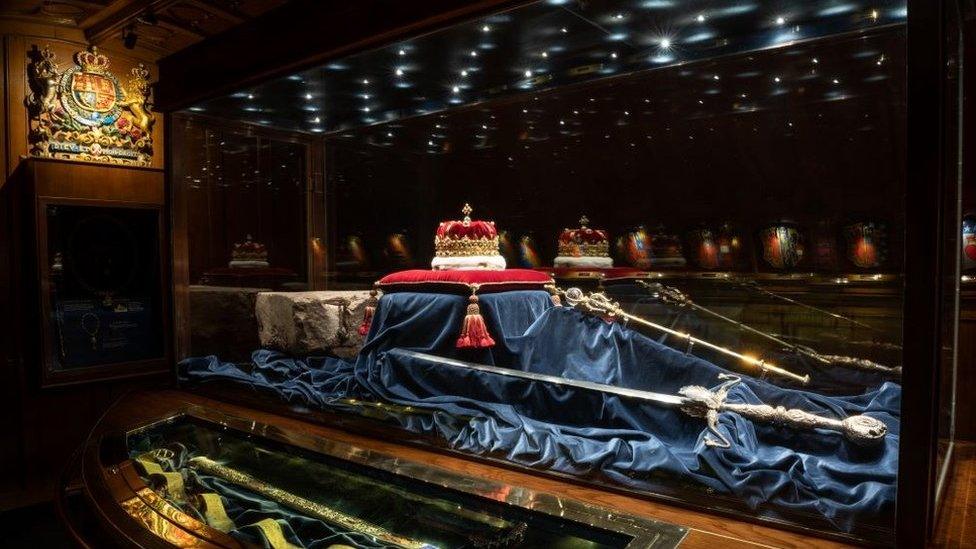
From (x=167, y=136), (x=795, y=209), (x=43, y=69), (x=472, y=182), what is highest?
(x=43, y=69)

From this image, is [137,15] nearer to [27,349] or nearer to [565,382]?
[27,349]

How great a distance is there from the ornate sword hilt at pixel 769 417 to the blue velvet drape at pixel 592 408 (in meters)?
0.03

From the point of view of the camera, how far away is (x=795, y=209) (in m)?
Result: 2.03

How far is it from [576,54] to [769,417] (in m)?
Result: 1.73

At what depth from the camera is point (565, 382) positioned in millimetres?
1884

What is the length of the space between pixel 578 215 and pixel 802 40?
1116 mm

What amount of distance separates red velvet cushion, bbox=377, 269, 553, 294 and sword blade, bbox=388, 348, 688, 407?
30 centimetres

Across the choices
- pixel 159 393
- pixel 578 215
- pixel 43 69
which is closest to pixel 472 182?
pixel 578 215

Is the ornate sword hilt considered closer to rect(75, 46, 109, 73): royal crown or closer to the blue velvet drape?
the blue velvet drape

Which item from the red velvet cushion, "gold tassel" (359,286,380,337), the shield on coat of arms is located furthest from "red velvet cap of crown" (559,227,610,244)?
the shield on coat of arms

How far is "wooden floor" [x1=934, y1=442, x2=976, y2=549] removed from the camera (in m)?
1.19

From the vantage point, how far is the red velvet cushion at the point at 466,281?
238 centimetres

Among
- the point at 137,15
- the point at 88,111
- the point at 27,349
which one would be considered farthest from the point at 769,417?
the point at 88,111

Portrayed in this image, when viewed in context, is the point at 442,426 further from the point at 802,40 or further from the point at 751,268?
the point at 802,40
